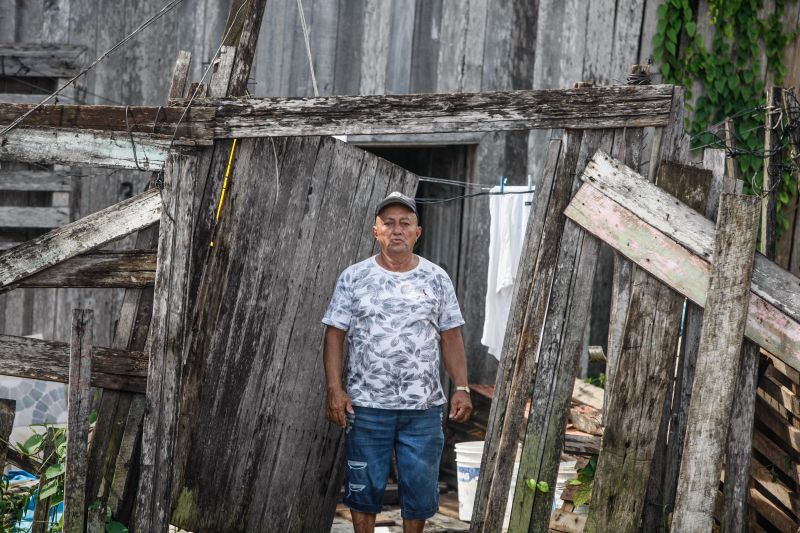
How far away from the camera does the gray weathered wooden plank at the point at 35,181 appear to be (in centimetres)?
683

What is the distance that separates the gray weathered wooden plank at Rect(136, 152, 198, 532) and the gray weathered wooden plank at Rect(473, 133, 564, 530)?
1.50 metres

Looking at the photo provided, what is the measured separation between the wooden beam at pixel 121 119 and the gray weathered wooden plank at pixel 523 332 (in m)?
1.61

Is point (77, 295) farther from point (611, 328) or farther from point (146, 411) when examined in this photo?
point (611, 328)

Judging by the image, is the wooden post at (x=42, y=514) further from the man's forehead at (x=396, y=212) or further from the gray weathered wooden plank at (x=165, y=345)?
the man's forehead at (x=396, y=212)

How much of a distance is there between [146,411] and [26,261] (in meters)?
0.87

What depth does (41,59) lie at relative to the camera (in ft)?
22.5

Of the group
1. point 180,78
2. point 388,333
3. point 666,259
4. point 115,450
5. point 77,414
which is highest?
point 180,78

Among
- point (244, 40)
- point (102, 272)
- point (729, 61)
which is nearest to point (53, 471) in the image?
point (102, 272)

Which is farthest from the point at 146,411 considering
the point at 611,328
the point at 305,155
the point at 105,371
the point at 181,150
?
the point at 611,328

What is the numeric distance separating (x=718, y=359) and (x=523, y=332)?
0.90 metres

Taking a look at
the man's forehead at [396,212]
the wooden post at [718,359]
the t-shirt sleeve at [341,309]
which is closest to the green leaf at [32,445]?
the t-shirt sleeve at [341,309]

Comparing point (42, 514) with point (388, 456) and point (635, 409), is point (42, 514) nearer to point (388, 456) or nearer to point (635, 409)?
point (388, 456)

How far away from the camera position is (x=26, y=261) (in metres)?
4.73

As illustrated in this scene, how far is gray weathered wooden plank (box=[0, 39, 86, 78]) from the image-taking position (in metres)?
6.78
